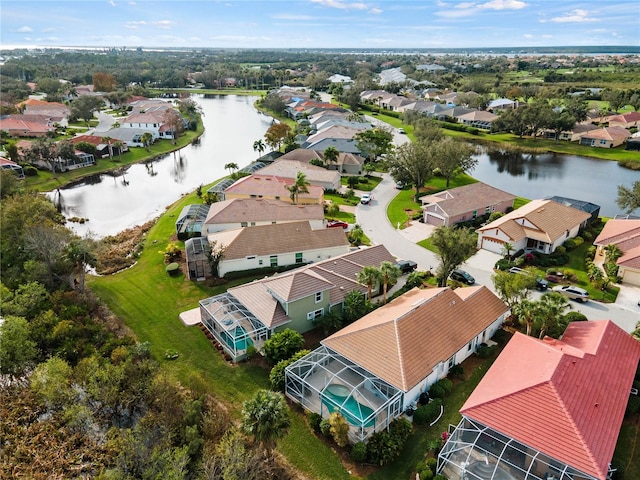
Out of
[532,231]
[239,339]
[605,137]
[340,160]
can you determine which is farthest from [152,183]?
[605,137]

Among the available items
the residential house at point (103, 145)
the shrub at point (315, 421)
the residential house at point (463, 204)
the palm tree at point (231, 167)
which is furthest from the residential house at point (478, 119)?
the shrub at point (315, 421)

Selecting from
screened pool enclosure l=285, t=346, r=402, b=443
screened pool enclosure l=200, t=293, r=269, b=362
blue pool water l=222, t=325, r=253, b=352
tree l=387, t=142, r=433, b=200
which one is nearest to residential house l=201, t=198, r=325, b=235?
screened pool enclosure l=200, t=293, r=269, b=362

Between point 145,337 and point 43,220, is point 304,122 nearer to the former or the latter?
point 43,220

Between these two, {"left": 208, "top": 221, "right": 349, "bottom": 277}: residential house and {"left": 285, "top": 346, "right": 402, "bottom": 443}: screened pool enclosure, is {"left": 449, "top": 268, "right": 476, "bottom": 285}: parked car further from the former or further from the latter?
{"left": 285, "top": 346, "right": 402, "bottom": 443}: screened pool enclosure

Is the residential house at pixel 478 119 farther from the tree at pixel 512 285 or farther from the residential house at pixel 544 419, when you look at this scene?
the residential house at pixel 544 419

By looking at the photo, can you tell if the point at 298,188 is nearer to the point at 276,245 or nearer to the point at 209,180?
the point at 276,245

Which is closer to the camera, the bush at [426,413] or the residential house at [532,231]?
the bush at [426,413]
